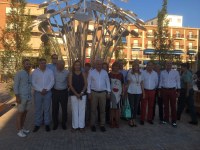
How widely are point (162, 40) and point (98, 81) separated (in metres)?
12.6

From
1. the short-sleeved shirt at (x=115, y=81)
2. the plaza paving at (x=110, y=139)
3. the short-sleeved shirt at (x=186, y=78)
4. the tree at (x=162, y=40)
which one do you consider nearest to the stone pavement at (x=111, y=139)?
the plaza paving at (x=110, y=139)

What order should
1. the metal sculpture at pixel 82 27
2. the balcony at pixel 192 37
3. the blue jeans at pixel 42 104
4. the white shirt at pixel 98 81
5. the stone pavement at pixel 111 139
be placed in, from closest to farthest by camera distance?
the stone pavement at pixel 111 139
the blue jeans at pixel 42 104
the white shirt at pixel 98 81
the metal sculpture at pixel 82 27
the balcony at pixel 192 37

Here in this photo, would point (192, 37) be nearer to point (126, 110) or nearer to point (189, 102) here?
point (189, 102)

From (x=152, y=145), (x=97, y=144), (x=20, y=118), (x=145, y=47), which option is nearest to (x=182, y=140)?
(x=152, y=145)

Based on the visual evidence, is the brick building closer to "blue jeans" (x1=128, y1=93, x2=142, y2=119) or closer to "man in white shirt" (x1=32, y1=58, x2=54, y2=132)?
"blue jeans" (x1=128, y1=93, x2=142, y2=119)

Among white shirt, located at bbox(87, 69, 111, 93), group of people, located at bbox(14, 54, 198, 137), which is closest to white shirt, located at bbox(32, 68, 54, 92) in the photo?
group of people, located at bbox(14, 54, 198, 137)

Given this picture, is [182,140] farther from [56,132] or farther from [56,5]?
[56,5]

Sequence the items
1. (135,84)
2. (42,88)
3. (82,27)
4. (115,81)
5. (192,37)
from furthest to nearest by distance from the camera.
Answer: (192,37)
(82,27)
(135,84)
(115,81)
(42,88)

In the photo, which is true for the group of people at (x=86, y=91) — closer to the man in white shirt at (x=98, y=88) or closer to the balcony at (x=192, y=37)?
the man in white shirt at (x=98, y=88)

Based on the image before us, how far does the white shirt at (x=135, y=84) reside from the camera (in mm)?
8484

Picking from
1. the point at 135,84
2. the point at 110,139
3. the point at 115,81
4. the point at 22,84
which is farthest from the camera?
the point at 135,84

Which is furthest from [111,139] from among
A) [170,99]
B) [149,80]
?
[170,99]

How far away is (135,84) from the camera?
27.9 ft

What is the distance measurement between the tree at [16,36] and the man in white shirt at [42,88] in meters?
7.19
